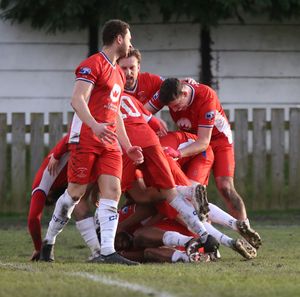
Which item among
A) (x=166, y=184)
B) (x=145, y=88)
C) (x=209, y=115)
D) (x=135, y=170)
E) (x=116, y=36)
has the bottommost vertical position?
(x=166, y=184)

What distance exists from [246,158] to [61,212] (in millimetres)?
6851

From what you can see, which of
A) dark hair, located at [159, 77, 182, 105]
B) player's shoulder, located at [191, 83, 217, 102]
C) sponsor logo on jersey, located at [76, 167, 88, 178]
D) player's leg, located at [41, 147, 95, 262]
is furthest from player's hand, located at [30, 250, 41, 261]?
player's shoulder, located at [191, 83, 217, 102]

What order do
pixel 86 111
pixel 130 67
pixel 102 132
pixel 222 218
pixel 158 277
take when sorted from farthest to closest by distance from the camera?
pixel 130 67 < pixel 222 218 < pixel 86 111 < pixel 102 132 < pixel 158 277

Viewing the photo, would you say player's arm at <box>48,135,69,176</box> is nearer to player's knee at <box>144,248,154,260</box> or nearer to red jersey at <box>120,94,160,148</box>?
red jersey at <box>120,94,160,148</box>

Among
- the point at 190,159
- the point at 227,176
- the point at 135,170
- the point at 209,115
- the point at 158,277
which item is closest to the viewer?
the point at 158,277

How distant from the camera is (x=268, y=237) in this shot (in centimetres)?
1245

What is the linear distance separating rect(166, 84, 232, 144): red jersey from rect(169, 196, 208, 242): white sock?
1196 millimetres

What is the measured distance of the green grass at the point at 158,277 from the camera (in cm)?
704

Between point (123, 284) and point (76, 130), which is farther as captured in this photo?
point (76, 130)

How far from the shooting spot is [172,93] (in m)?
10.4

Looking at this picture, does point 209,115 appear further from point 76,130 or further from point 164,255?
point 76,130

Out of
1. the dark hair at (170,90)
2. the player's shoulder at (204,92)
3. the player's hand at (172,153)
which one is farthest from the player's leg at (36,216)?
the player's shoulder at (204,92)

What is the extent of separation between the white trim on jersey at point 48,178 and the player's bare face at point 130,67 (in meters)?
1.07

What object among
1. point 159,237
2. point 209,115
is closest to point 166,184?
point 159,237
